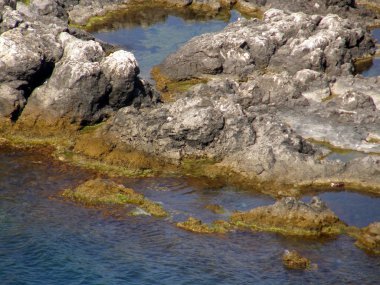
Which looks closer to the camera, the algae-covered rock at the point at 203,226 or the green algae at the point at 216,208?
the algae-covered rock at the point at 203,226

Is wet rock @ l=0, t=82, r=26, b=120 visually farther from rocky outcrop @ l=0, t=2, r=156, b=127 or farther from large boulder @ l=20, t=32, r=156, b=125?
large boulder @ l=20, t=32, r=156, b=125

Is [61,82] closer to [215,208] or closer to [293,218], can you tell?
[215,208]

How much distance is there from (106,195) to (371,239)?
74.3 ft

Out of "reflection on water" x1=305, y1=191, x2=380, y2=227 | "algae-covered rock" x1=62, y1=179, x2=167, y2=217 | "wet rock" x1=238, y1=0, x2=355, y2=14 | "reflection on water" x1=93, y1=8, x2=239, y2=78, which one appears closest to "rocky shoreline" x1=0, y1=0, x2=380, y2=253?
"algae-covered rock" x1=62, y1=179, x2=167, y2=217

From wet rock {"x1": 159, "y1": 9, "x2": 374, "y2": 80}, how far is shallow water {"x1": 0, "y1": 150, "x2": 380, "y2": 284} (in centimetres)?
3108

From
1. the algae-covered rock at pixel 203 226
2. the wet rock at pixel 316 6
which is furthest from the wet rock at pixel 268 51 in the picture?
the algae-covered rock at pixel 203 226

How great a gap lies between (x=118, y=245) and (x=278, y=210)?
13.5 metres

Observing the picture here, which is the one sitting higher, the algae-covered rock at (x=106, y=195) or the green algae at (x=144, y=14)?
the green algae at (x=144, y=14)

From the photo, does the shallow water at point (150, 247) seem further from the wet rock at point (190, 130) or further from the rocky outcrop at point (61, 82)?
the rocky outcrop at point (61, 82)

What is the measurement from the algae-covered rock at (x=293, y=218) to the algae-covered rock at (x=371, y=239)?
225cm

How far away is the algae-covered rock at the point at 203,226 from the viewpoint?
60.6 metres

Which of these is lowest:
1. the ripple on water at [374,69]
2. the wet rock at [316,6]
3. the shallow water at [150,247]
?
the shallow water at [150,247]

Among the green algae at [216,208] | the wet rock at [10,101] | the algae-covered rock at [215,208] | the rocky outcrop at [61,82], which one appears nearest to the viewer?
the green algae at [216,208]

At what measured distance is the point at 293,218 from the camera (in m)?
61.3
